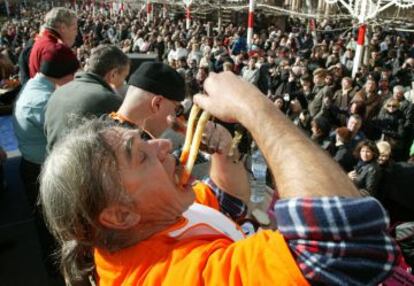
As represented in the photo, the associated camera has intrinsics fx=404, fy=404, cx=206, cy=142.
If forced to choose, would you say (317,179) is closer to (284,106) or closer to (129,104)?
(129,104)

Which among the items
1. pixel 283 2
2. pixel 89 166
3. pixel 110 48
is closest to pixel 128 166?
pixel 89 166

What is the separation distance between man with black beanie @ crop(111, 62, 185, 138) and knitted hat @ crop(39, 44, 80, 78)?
75 cm

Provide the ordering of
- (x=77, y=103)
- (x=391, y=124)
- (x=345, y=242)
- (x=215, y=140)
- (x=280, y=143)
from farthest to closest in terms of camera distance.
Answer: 1. (x=391, y=124)
2. (x=77, y=103)
3. (x=215, y=140)
4. (x=280, y=143)
5. (x=345, y=242)

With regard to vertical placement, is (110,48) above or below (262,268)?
above

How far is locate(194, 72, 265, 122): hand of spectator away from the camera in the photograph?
0.92 metres

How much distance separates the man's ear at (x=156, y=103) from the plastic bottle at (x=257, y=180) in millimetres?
850

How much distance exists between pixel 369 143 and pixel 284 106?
240 cm

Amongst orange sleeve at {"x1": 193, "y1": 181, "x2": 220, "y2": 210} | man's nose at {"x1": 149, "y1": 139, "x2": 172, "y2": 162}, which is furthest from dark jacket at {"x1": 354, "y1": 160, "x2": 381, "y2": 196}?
man's nose at {"x1": 149, "y1": 139, "x2": 172, "y2": 162}

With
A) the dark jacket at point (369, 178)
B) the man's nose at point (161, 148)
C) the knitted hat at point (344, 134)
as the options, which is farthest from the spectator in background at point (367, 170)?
the man's nose at point (161, 148)

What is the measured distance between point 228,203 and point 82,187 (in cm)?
62

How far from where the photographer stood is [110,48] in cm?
261

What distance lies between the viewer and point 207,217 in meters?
1.24

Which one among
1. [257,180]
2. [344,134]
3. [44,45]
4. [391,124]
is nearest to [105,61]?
[44,45]

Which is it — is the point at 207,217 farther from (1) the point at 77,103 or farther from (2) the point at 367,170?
(2) the point at 367,170
